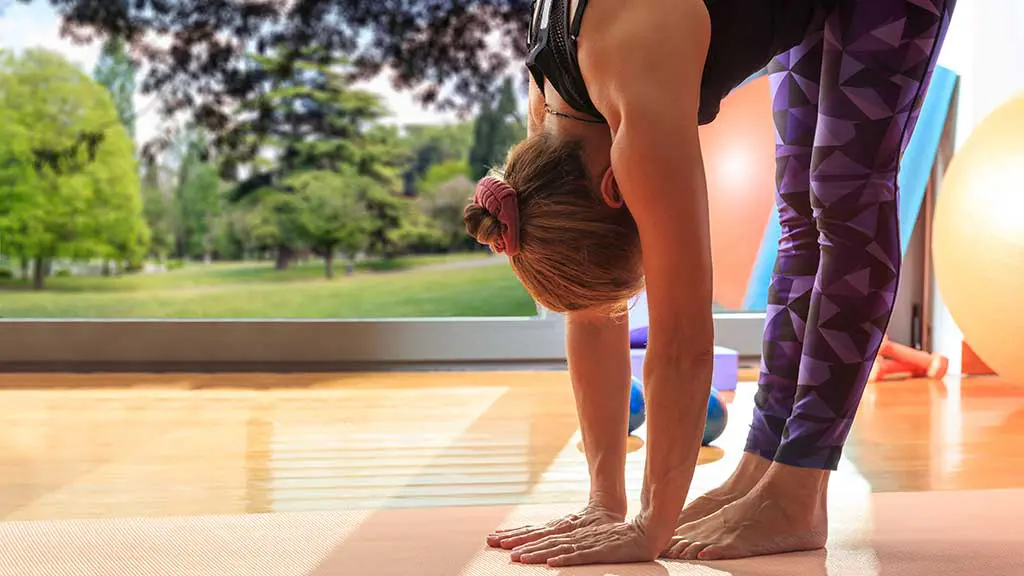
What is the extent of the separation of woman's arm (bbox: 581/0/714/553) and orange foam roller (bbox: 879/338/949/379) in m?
2.28

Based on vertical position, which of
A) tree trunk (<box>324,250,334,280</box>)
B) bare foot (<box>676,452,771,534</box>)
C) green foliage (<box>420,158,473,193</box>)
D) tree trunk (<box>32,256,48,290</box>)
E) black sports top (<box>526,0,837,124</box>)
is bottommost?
bare foot (<box>676,452,771,534</box>)

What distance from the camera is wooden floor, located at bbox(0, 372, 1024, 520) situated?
5.88 ft

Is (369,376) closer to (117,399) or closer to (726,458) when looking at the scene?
(117,399)

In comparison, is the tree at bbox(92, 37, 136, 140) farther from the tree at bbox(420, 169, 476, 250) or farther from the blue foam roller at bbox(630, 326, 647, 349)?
the blue foam roller at bbox(630, 326, 647, 349)

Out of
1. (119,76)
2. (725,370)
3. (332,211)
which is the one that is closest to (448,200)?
(332,211)

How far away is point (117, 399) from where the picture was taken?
9.32 feet

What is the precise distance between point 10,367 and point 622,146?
285 cm

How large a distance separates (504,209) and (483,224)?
35mm

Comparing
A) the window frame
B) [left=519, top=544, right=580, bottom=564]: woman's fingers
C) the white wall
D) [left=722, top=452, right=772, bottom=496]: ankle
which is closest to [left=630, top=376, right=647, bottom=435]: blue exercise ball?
[left=722, top=452, right=772, bottom=496]: ankle

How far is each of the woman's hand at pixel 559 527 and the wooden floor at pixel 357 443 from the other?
0.28 metres

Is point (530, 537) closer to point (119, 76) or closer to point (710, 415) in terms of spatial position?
point (710, 415)

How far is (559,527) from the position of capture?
4.64 feet

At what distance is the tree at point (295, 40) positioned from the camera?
366cm

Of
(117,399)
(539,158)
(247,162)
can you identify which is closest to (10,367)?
(117,399)
